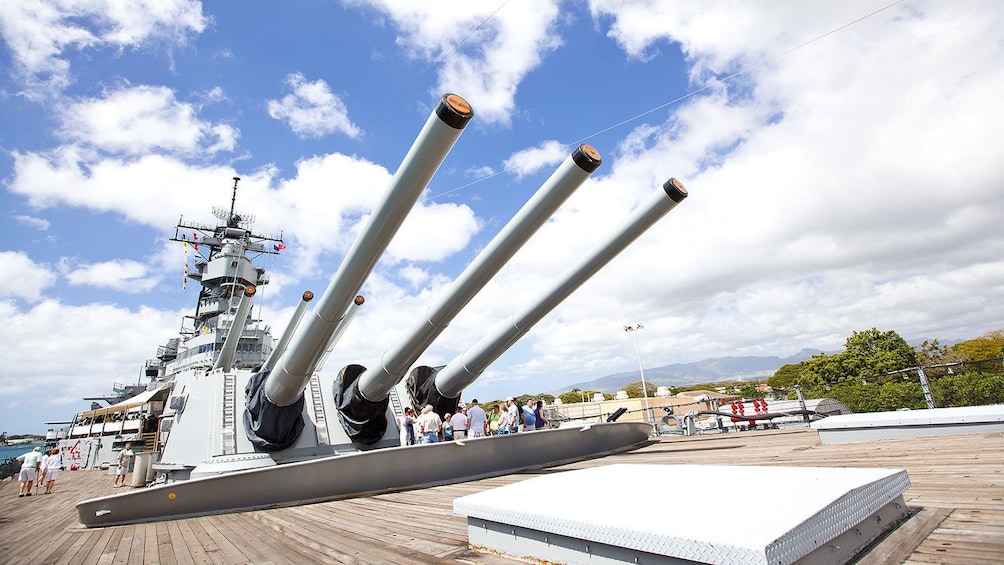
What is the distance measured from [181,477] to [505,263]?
6.61 meters

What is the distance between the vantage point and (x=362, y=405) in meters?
8.23

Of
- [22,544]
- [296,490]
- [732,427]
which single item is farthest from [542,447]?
[732,427]

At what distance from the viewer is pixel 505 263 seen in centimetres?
640

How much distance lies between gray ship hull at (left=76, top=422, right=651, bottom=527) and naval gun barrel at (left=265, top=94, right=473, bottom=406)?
5.13 feet

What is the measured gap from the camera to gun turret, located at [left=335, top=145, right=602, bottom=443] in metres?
5.61

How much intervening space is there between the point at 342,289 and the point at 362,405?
10.8 ft

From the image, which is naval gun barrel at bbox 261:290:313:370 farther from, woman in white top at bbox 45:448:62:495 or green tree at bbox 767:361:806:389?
green tree at bbox 767:361:806:389

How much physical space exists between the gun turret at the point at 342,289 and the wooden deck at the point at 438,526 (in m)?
2.05

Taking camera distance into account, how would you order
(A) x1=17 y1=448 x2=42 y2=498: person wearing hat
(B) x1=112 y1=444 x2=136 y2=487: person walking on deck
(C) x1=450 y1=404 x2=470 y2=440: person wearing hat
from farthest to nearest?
(B) x1=112 y1=444 x2=136 y2=487: person walking on deck
(A) x1=17 y1=448 x2=42 y2=498: person wearing hat
(C) x1=450 y1=404 x2=470 y2=440: person wearing hat

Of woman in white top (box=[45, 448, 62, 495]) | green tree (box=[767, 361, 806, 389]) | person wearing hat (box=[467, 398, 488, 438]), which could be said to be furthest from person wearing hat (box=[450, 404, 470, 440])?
green tree (box=[767, 361, 806, 389])

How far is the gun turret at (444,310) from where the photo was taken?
561 cm

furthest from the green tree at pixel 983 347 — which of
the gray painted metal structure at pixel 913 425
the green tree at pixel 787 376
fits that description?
the gray painted metal structure at pixel 913 425

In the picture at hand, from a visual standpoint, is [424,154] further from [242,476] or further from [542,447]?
[542,447]

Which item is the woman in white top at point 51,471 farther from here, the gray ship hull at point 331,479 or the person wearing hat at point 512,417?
the person wearing hat at point 512,417
